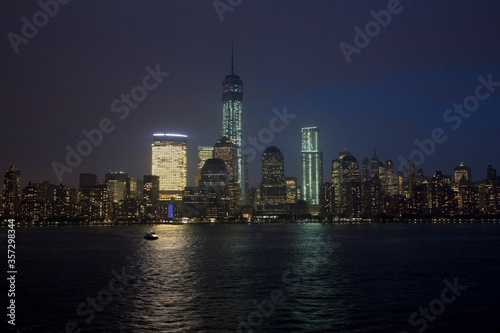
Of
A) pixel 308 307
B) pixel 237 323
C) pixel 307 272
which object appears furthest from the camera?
pixel 307 272

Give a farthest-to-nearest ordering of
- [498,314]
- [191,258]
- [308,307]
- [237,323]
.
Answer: [191,258] → [308,307] → [498,314] → [237,323]

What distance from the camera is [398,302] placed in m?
53.1

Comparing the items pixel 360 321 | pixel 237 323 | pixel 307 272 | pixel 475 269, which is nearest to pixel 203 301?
pixel 237 323

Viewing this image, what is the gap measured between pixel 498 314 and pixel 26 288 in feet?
173

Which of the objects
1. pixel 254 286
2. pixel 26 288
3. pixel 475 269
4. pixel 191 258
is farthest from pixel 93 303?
pixel 475 269

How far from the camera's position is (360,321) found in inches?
1769

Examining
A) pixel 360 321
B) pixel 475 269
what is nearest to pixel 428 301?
pixel 360 321

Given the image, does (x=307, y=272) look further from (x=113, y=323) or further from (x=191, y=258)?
(x=113, y=323)

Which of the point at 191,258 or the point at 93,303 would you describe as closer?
the point at 93,303

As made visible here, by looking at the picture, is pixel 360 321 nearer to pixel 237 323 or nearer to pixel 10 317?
pixel 237 323

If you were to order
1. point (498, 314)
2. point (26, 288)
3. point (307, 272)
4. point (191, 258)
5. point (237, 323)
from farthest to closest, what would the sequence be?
point (191, 258), point (307, 272), point (26, 288), point (498, 314), point (237, 323)

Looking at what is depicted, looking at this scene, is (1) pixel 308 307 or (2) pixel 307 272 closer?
(1) pixel 308 307

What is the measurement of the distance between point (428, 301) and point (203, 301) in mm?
23665

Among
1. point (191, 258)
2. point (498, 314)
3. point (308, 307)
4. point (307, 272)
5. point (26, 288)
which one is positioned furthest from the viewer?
point (191, 258)
